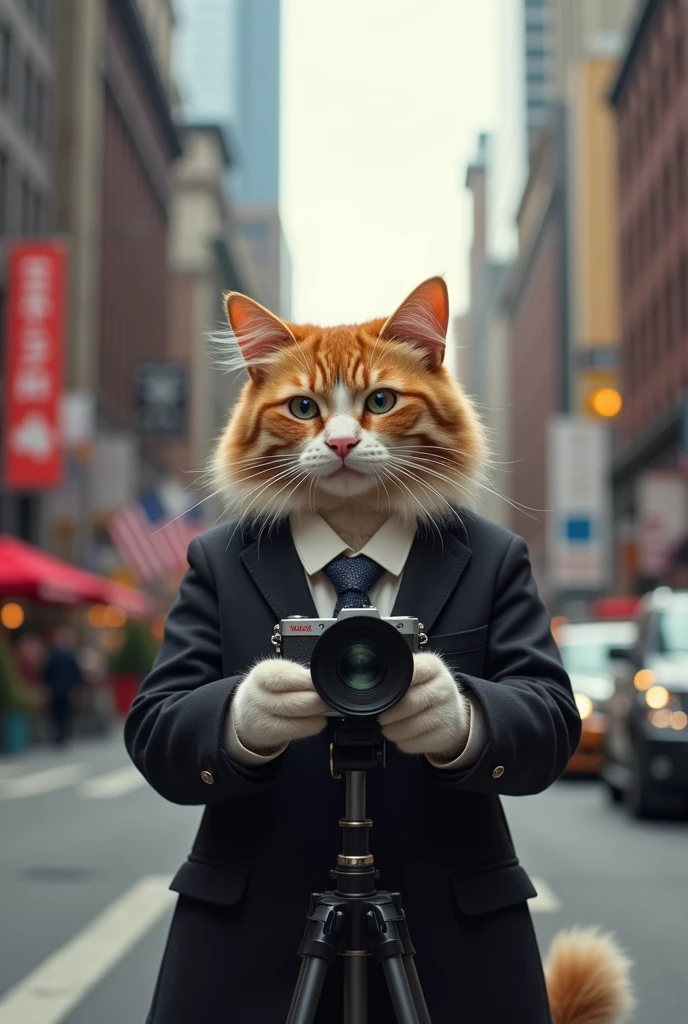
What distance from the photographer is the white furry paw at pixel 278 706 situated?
2287 millimetres

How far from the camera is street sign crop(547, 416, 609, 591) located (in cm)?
4656

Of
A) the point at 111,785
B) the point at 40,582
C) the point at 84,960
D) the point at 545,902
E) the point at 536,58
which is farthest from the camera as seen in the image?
the point at 536,58

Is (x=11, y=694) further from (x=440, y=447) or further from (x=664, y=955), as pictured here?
(x=440, y=447)

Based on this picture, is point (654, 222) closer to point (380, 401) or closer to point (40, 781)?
point (40, 781)

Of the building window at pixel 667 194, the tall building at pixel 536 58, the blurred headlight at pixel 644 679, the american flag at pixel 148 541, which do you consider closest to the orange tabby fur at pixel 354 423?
the blurred headlight at pixel 644 679

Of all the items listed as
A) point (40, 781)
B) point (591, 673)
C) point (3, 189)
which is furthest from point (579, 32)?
point (40, 781)

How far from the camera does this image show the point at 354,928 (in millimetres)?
2363

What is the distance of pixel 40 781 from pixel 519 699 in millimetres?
15608

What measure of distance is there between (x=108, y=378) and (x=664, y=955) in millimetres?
51248

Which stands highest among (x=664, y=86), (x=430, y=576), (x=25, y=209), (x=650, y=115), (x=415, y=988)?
(x=664, y=86)

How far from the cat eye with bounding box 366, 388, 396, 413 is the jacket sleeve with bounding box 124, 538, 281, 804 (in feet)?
1.41

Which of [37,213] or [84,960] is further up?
[37,213]

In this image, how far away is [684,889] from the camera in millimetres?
8711

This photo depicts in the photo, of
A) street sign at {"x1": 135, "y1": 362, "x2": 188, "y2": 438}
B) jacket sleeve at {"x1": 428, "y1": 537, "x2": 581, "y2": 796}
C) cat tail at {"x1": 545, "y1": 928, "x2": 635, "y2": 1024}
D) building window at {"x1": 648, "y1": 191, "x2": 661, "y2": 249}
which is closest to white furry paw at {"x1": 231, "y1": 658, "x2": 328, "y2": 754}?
jacket sleeve at {"x1": 428, "y1": 537, "x2": 581, "y2": 796}
